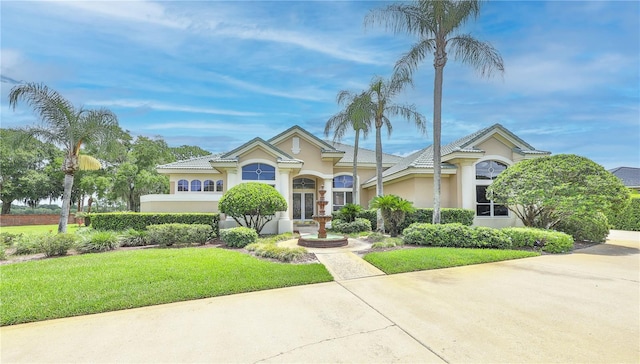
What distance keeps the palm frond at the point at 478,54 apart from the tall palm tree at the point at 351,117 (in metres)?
4.89

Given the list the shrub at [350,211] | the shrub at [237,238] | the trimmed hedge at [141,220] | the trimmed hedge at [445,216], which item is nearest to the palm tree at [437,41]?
the trimmed hedge at [445,216]

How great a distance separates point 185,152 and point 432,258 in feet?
143

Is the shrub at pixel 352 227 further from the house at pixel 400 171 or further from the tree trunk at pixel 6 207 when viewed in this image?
the tree trunk at pixel 6 207

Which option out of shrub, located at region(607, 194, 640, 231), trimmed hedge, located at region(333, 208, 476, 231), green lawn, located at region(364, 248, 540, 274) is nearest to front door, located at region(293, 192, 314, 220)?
trimmed hedge, located at region(333, 208, 476, 231)

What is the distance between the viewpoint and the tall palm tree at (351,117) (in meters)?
16.3

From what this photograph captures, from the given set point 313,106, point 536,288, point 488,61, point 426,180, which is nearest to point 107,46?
point 313,106

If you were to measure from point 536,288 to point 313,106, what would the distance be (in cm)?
1446

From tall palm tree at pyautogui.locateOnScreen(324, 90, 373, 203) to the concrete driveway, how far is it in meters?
11.1

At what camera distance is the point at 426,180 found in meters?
17.7

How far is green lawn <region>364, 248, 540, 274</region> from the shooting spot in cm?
851

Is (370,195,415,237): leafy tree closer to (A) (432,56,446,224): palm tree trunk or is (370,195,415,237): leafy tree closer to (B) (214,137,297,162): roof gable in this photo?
(A) (432,56,446,224): palm tree trunk

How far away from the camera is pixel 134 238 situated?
41.1 feet

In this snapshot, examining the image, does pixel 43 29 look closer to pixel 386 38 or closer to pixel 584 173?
pixel 386 38

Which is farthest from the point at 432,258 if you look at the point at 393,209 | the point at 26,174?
the point at 26,174
